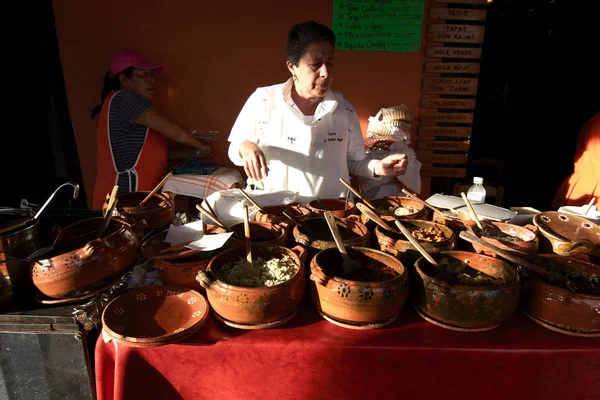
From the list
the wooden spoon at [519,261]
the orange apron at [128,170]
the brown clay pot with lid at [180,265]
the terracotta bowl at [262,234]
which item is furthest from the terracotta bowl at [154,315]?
the orange apron at [128,170]

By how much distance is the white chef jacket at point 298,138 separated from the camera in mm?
2596

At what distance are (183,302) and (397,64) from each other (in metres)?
3.75

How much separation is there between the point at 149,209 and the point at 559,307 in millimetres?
1902

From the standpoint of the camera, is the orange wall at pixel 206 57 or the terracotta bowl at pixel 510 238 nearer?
the terracotta bowl at pixel 510 238

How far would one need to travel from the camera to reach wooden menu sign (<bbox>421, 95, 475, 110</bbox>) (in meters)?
4.30

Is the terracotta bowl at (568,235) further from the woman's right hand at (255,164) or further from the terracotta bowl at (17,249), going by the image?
the terracotta bowl at (17,249)

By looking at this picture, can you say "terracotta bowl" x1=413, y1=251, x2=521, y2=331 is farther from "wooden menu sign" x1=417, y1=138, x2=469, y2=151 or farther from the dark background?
the dark background

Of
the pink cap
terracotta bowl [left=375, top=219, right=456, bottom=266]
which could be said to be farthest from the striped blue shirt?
terracotta bowl [left=375, top=219, right=456, bottom=266]

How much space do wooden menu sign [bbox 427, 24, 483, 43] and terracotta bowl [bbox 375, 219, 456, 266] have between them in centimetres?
313

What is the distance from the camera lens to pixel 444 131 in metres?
4.43

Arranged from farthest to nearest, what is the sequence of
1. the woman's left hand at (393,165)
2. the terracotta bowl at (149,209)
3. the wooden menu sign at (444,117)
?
the wooden menu sign at (444,117) < the woman's left hand at (393,165) < the terracotta bowl at (149,209)

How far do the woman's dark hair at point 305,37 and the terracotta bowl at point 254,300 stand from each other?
148 centimetres

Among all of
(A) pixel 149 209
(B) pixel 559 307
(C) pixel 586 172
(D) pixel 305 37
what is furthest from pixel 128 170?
(C) pixel 586 172

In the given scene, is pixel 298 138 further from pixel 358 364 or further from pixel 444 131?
pixel 444 131
